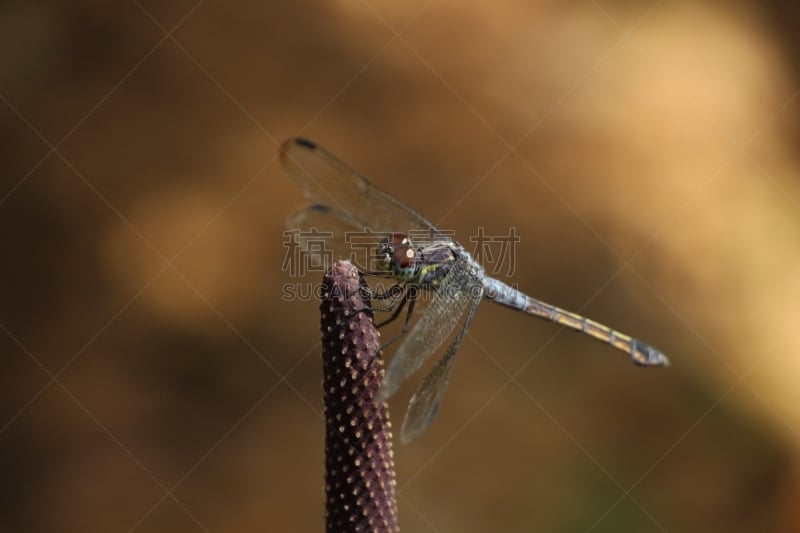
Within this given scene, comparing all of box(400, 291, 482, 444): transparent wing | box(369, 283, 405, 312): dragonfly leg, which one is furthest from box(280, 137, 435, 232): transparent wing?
box(400, 291, 482, 444): transparent wing

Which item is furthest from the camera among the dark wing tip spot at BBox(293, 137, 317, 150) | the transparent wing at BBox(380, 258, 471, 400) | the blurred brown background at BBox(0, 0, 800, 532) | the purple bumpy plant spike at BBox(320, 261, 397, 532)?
the blurred brown background at BBox(0, 0, 800, 532)

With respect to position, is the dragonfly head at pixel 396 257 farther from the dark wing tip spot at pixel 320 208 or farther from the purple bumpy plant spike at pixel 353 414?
the purple bumpy plant spike at pixel 353 414

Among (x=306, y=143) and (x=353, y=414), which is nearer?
(x=353, y=414)

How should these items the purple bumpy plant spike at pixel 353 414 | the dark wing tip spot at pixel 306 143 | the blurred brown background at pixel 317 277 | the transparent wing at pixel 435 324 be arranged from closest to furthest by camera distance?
1. the purple bumpy plant spike at pixel 353 414
2. the transparent wing at pixel 435 324
3. the dark wing tip spot at pixel 306 143
4. the blurred brown background at pixel 317 277

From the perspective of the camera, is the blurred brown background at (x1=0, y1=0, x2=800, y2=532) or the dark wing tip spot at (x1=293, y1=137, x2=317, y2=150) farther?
the blurred brown background at (x1=0, y1=0, x2=800, y2=532)

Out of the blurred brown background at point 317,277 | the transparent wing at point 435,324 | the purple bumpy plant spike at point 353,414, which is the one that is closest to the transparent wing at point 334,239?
the transparent wing at point 435,324

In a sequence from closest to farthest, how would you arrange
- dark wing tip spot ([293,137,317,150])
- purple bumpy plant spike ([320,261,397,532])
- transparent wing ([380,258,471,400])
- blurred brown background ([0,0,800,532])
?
1. purple bumpy plant spike ([320,261,397,532])
2. transparent wing ([380,258,471,400])
3. dark wing tip spot ([293,137,317,150])
4. blurred brown background ([0,0,800,532])

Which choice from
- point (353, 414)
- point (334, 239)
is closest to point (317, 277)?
point (334, 239)

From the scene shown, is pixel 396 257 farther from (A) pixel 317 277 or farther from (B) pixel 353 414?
(A) pixel 317 277

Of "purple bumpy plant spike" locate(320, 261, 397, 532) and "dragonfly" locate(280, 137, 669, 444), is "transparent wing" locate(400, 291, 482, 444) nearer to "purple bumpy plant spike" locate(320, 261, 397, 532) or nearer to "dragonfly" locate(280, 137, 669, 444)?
"dragonfly" locate(280, 137, 669, 444)
